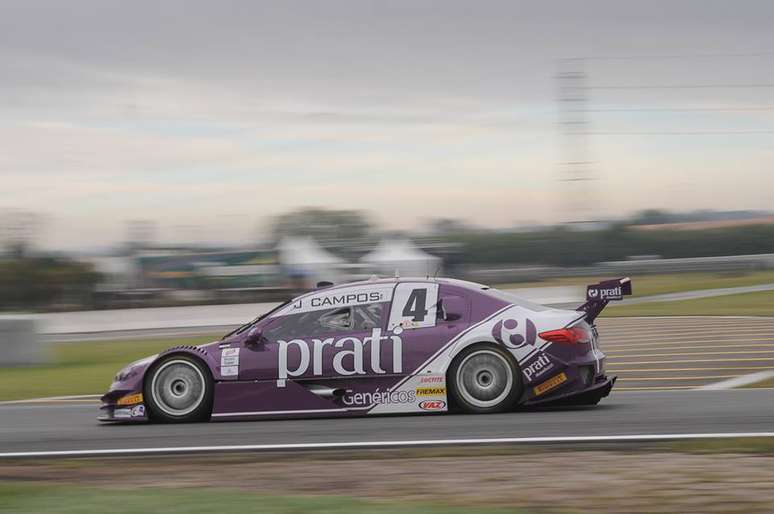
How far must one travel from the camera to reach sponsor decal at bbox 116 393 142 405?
9359mm

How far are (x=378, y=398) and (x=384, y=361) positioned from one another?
1.08 ft

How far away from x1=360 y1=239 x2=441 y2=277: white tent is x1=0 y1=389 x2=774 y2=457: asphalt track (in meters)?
30.7

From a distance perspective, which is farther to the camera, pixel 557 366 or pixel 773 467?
pixel 557 366

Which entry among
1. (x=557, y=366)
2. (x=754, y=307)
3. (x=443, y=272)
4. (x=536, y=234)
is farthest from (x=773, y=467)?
(x=536, y=234)

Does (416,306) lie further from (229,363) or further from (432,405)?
(229,363)

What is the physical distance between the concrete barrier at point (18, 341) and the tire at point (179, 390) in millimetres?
10221

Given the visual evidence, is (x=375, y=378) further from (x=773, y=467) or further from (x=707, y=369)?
(x=707, y=369)

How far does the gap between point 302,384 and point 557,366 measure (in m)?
2.24

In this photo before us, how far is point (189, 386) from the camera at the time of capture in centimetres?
932

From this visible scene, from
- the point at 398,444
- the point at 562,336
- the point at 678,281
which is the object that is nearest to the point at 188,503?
the point at 398,444

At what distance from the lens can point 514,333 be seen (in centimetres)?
903

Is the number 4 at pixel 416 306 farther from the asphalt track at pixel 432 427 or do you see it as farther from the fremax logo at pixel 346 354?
the asphalt track at pixel 432 427

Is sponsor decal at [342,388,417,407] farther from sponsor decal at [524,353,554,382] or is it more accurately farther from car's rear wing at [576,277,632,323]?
car's rear wing at [576,277,632,323]

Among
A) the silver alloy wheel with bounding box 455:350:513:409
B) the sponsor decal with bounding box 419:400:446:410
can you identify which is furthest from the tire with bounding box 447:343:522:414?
the sponsor decal with bounding box 419:400:446:410
